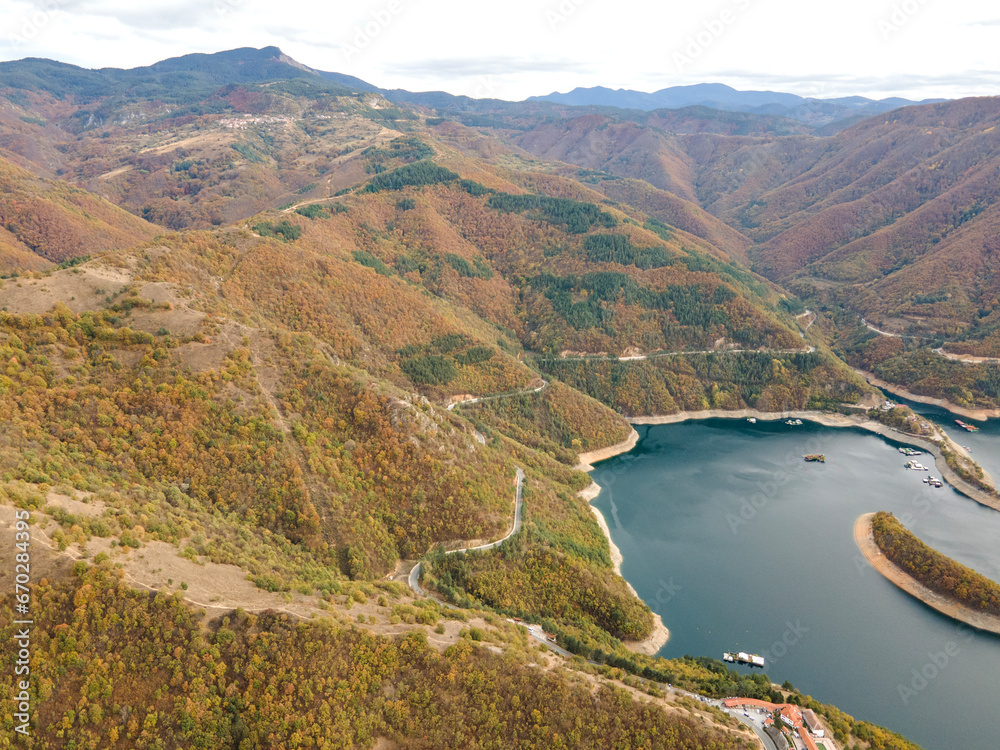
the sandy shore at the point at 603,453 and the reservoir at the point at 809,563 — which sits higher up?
the sandy shore at the point at 603,453

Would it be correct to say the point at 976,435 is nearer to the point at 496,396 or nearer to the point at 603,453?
the point at 603,453

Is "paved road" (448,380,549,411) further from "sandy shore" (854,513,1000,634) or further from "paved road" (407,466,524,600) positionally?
"sandy shore" (854,513,1000,634)

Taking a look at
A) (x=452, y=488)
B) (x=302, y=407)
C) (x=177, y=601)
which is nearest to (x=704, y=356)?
(x=452, y=488)

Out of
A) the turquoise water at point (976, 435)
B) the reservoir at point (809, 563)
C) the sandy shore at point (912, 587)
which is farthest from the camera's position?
the turquoise water at point (976, 435)
